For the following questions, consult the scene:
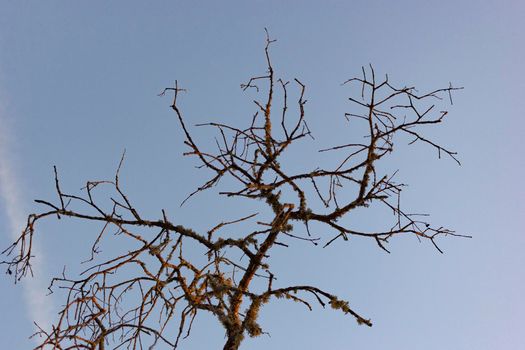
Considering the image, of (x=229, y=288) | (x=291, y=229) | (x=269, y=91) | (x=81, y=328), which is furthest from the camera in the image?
(x=269, y=91)

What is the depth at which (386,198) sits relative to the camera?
2898 mm

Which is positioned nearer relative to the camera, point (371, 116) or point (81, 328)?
point (81, 328)

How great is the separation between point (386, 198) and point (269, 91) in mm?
966

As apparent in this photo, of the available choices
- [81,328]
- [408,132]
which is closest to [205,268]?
[81,328]

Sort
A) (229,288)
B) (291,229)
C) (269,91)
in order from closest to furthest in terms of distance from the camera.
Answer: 1. (229,288)
2. (291,229)
3. (269,91)

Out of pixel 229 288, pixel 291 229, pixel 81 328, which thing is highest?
pixel 291 229

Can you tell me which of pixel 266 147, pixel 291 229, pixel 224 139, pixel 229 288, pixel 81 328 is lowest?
pixel 81 328

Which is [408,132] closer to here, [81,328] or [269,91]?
[269,91]

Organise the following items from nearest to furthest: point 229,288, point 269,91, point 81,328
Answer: point 81,328 → point 229,288 → point 269,91

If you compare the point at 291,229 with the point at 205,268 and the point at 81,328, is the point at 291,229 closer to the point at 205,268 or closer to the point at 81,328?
the point at 205,268

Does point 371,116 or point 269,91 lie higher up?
point 269,91

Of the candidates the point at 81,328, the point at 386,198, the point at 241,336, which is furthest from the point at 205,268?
the point at 386,198

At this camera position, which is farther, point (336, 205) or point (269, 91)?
point (269, 91)

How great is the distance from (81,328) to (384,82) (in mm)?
2014
